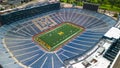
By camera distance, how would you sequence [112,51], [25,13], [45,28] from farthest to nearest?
[25,13]
[45,28]
[112,51]

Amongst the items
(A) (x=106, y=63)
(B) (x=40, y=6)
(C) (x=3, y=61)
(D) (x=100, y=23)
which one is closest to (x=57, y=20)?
(B) (x=40, y=6)

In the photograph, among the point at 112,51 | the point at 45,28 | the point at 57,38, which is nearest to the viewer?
the point at 112,51

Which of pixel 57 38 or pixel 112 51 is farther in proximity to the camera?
pixel 57 38

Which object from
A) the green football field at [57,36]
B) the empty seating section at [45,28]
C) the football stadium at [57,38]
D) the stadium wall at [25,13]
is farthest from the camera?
the stadium wall at [25,13]

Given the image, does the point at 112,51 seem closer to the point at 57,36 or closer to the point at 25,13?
the point at 57,36

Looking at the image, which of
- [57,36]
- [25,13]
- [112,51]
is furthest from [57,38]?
[112,51]

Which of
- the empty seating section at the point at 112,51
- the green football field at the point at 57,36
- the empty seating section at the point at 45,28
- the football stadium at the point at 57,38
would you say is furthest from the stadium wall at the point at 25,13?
the empty seating section at the point at 112,51

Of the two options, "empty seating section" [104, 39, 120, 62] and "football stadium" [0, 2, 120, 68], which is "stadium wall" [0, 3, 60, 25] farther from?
"empty seating section" [104, 39, 120, 62]

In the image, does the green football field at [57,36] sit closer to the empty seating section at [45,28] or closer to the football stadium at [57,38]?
the football stadium at [57,38]

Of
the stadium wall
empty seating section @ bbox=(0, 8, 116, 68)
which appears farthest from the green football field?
the stadium wall
